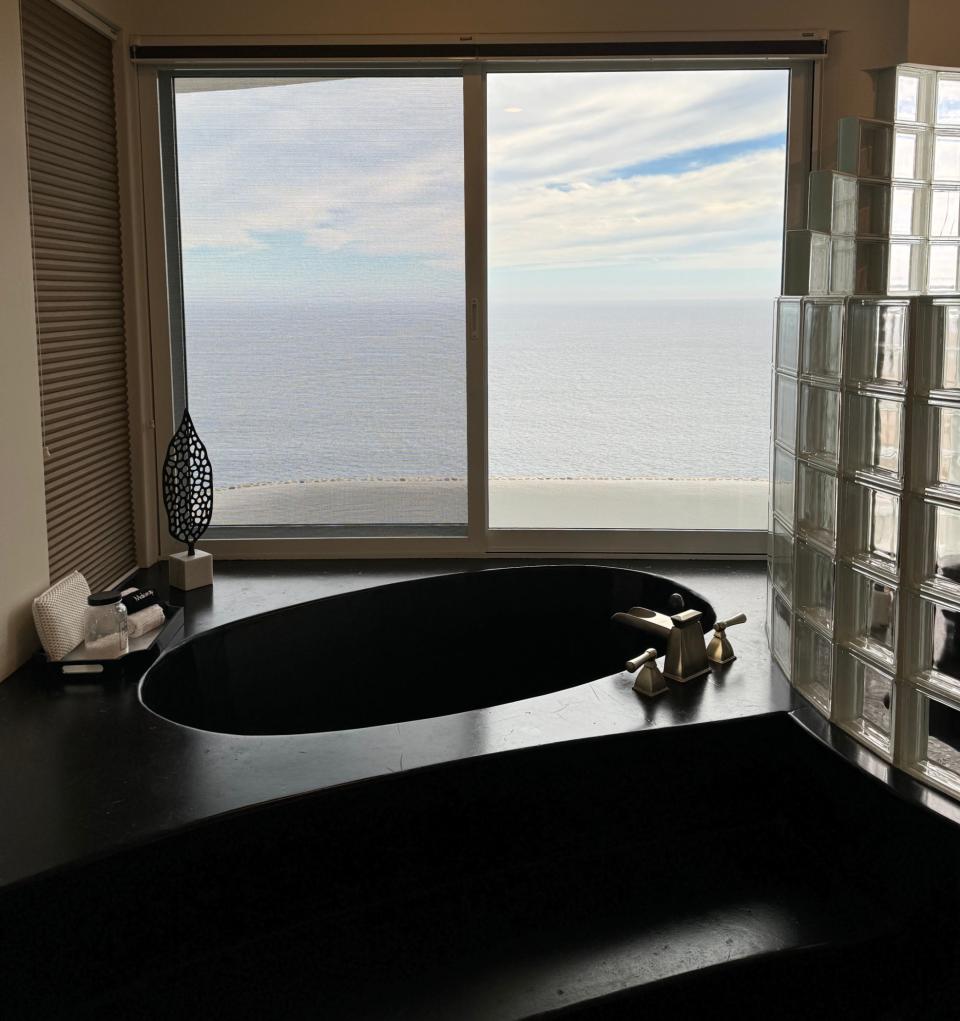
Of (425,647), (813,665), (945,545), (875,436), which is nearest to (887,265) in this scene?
(875,436)

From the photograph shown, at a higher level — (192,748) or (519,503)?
(519,503)

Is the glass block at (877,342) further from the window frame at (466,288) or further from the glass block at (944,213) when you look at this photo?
the window frame at (466,288)

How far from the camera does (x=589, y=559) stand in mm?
3529

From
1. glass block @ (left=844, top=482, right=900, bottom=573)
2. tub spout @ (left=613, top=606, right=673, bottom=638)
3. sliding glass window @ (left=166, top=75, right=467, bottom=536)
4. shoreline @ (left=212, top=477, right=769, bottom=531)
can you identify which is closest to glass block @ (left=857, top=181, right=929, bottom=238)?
glass block @ (left=844, top=482, right=900, bottom=573)

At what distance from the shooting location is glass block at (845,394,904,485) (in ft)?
6.42

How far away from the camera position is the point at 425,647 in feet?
10.9

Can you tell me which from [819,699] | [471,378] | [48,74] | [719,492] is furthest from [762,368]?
[48,74]

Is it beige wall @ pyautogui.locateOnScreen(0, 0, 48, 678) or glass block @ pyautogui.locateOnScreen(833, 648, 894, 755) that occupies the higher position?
beige wall @ pyautogui.locateOnScreen(0, 0, 48, 678)

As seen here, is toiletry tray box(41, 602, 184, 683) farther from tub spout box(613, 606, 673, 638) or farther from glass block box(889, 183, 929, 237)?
glass block box(889, 183, 929, 237)

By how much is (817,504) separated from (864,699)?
0.41 meters

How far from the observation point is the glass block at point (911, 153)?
7.52ft

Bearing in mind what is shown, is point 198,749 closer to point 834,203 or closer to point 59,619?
point 59,619

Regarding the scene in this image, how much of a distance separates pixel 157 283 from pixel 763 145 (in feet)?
6.13

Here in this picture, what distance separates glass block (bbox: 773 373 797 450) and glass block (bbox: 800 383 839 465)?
0.07 meters
